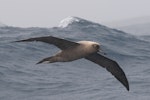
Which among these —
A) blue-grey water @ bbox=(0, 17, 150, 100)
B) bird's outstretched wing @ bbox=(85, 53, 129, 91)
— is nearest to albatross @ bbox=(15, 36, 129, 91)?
bird's outstretched wing @ bbox=(85, 53, 129, 91)

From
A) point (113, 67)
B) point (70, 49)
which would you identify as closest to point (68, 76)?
point (113, 67)

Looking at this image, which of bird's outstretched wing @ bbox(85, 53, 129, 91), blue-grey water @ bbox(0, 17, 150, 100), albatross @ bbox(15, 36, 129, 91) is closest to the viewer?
albatross @ bbox(15, 36, 129, 91)

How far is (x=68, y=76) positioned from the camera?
77.8 feet

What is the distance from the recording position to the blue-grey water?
2077cm

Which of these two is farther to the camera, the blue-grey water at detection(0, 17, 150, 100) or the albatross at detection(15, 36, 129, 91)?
the blue-grey water at detection(0, 17, 150, 100)

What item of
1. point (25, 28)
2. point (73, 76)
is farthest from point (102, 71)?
point (25, 28)

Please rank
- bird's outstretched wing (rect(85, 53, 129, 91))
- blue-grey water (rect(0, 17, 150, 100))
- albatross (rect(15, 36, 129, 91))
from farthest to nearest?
blue-grey water (rect(0, 17, 150, 100)) → bird's outstretched wing (rect(85, 53, 129, 91)) → albatross (rect(15, 36, 129, 91))

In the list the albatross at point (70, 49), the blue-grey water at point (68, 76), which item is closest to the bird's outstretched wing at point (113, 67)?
the albatross at point (70, 49)

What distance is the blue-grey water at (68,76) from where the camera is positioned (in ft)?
68.1

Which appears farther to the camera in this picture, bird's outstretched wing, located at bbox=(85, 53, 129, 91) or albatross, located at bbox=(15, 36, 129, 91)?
bird's outstretched wing, located at bbox=(85, 53, 129, 91)

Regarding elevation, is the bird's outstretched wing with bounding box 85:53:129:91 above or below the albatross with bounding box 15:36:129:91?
below

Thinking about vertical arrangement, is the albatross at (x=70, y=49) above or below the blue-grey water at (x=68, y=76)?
above

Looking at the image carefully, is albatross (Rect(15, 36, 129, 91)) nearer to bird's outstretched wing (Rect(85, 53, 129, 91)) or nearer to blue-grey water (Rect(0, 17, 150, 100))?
bird's outstretched wing (Rect(85, 53, 129, 91))

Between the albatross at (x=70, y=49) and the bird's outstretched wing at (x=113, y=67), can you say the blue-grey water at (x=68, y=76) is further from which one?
the albatross at (x=70, y=49)
